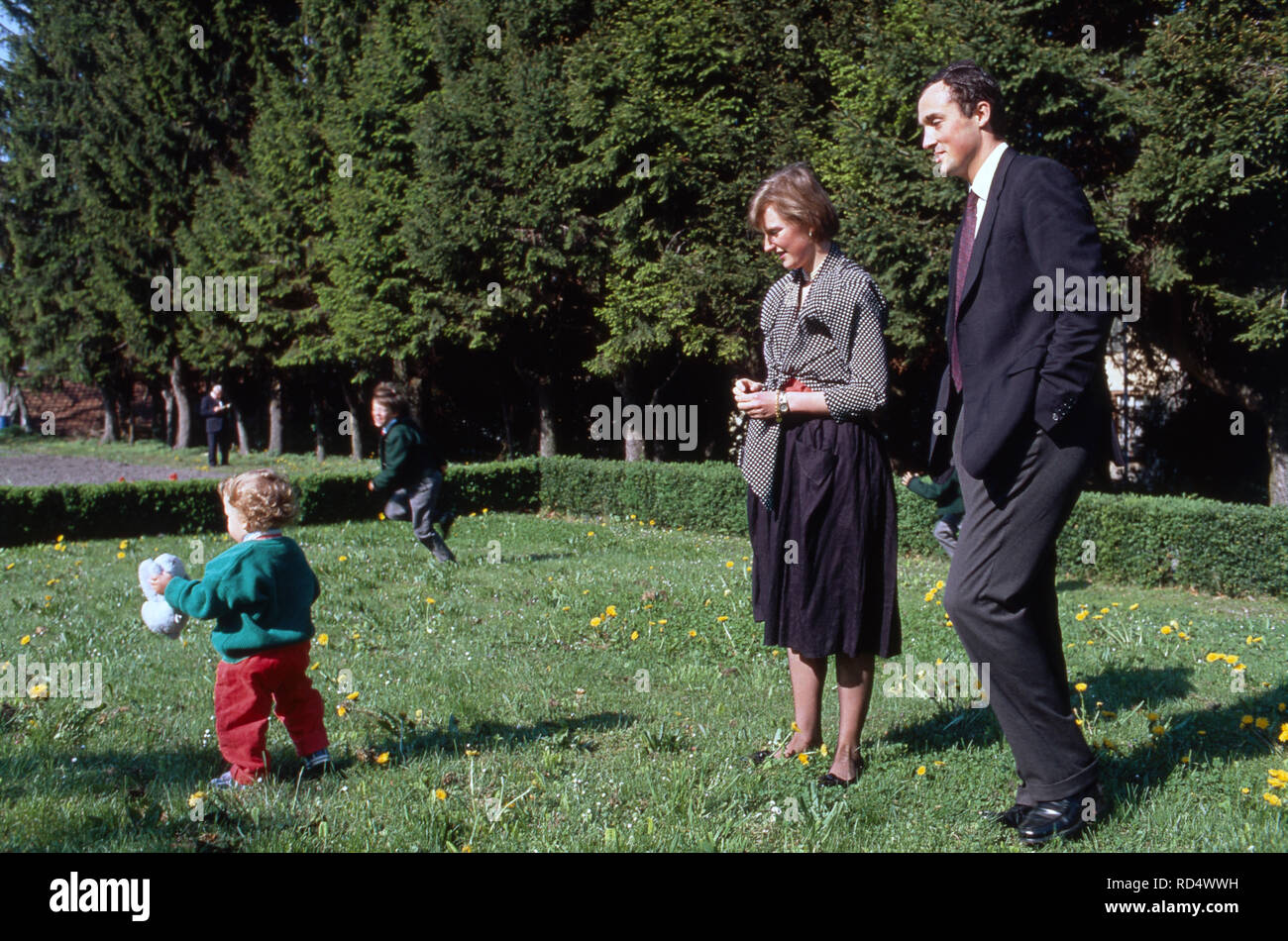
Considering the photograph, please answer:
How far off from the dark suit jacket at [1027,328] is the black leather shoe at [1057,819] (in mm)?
1085

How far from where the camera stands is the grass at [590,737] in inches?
130

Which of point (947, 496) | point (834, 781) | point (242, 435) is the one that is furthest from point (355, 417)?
point (834, 781)

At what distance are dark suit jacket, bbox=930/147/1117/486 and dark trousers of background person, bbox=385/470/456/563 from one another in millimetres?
7267

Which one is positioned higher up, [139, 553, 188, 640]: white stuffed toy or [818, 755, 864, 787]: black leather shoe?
[139, 553, 188, 640]: white stuffed toy

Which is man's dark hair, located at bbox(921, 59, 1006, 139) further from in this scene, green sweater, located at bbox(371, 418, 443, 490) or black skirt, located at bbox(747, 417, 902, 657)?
green sweater, located at bbox(371, 418, 443, 490)

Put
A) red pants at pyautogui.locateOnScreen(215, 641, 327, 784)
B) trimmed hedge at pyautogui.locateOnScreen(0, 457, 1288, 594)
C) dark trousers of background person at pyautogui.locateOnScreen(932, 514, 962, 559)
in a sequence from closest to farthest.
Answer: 1. red pants at pyautogui.locateOnScreen(215, 641, 327, 784)
2. dark trousers of background person at pyautogui.locateOnScreen(932, 514, 962, 559)
3. trimmed hedge at pyautogui.locateOnScreen(0, 457, 1288, 594)

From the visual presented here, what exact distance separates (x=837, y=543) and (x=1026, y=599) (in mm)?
750

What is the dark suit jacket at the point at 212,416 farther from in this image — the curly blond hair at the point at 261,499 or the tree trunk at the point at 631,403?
the curly blond hair at the point at 261,499

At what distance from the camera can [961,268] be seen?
343 cm

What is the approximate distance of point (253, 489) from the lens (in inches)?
160

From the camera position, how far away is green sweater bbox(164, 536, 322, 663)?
3.83m

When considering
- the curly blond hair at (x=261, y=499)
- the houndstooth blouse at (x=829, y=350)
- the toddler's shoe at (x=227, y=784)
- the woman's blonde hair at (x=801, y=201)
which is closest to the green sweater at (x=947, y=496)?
the houndstooth blouse at (x=829, y=350)

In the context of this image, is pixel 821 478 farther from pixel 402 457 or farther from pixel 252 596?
pixel 402 457

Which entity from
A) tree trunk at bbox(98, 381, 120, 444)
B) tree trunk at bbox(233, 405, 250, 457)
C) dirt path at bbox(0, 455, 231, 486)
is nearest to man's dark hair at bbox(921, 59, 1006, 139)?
dirt path at bbox(0, 455, 231, 486)
